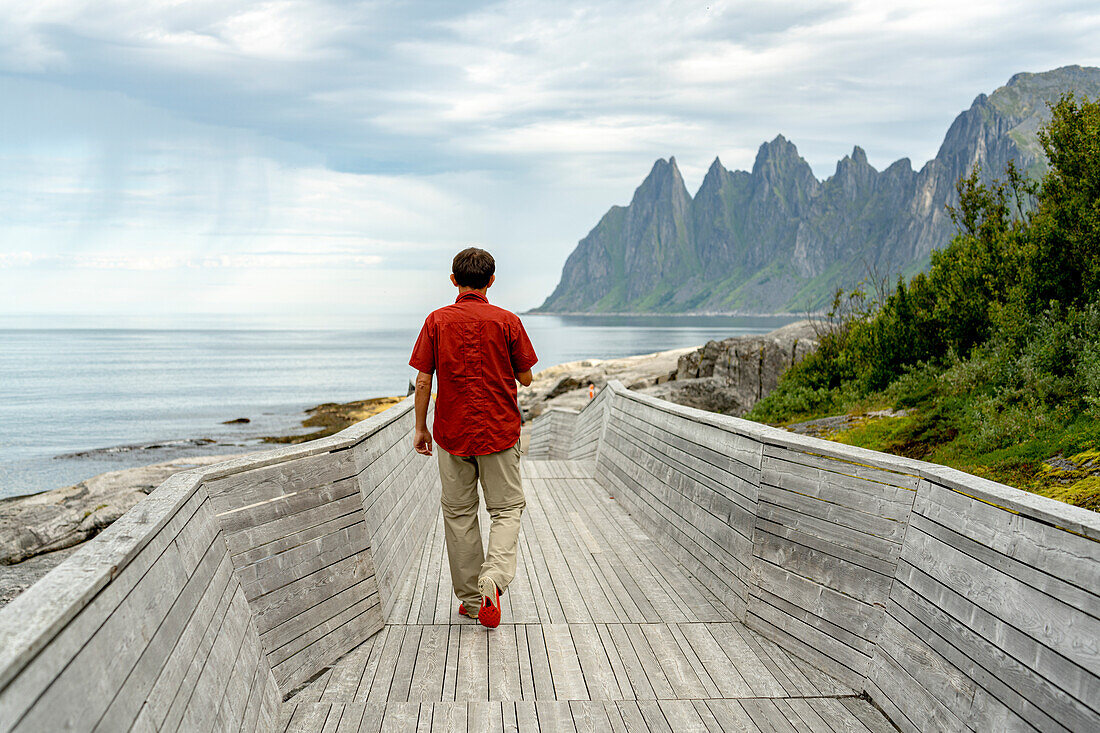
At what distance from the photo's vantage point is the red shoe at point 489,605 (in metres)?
4.02

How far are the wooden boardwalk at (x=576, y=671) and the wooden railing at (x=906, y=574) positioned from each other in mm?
198

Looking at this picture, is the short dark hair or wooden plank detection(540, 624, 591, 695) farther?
the short dark hair

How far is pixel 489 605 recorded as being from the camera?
4020mm

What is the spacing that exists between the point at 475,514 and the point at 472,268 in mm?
1407

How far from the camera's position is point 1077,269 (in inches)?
286

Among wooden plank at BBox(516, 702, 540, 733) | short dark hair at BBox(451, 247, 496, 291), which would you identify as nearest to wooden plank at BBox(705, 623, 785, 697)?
wooden plank at BBox(516, 702, 540, 733)

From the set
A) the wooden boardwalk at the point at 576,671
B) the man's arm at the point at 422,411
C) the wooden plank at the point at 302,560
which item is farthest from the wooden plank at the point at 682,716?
the man's arm at the point at 422,411

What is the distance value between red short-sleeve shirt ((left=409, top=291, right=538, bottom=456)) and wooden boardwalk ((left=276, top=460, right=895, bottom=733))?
1.02m

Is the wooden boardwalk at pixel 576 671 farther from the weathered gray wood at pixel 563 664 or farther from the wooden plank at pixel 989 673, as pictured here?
the wooden plank at pixel 989 673

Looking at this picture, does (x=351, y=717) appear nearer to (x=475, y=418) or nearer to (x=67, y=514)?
(x=475, y=418)

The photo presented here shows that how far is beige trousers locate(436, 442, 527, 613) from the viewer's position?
4211 millimetres

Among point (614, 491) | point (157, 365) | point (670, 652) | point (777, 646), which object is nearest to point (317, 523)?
point (670, 652)

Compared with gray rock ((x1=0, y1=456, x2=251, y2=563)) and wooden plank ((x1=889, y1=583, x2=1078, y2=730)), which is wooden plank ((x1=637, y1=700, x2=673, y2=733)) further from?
gray rock ((x1=0, y1=456, x2=251, y2=563))

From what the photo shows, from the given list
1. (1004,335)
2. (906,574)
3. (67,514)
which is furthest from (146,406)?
(906,574)
